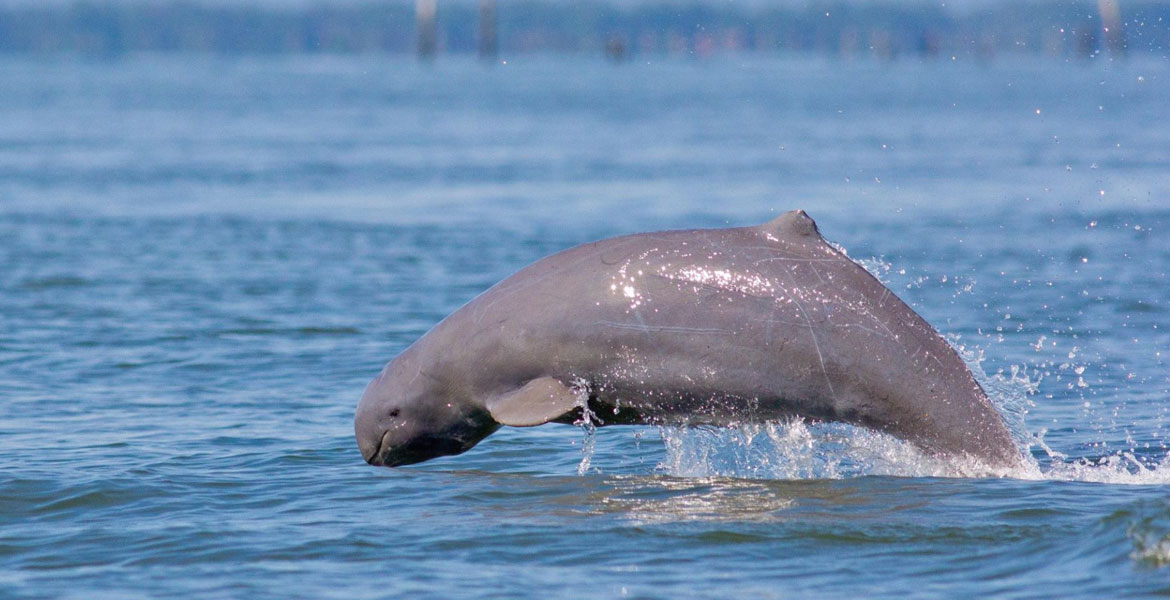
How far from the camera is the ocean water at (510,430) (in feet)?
32.5

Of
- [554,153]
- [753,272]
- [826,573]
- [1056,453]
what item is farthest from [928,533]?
[554,153]

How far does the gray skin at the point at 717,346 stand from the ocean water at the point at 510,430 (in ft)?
1.61

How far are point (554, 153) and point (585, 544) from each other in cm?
3845

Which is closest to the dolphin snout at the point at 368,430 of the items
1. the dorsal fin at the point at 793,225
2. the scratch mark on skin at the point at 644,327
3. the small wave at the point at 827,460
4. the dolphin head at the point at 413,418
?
the dolphin head at the point at 413,418

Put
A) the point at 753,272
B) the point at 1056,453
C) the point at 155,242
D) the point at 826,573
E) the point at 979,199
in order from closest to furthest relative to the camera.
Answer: the point at 826,573 → the point at 753,272 → the point at 1056,453 → the point at 155,242 → the point at 979,199

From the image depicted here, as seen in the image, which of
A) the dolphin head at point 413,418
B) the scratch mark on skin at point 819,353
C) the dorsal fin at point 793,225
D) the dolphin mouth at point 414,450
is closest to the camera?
the scratch mark on skin at point 819,353

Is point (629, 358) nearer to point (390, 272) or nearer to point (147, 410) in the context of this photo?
point (147, 410)

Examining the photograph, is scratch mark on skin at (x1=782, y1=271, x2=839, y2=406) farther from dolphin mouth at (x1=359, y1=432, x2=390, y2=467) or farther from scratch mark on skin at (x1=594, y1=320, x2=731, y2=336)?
dolphin mouth at (x1=359, y1=432, x2=390, y2=467)

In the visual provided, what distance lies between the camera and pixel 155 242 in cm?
2730

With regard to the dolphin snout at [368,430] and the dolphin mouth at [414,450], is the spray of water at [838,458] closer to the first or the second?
the dolphin mouth at [414,450]

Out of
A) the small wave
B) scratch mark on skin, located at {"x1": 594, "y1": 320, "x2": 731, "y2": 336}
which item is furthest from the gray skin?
the small wave

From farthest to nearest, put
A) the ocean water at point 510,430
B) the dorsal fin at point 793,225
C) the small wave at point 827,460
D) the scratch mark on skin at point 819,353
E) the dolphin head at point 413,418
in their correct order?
the dolphin head at point 413,418 → the small wave at point 827,460 → the dorsal fin at point 793,225 → the scratch mark on skin at point 819,353 → the ocean water at point 510,430

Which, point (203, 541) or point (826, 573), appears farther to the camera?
point (203, 541)

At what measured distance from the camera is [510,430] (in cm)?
1445
